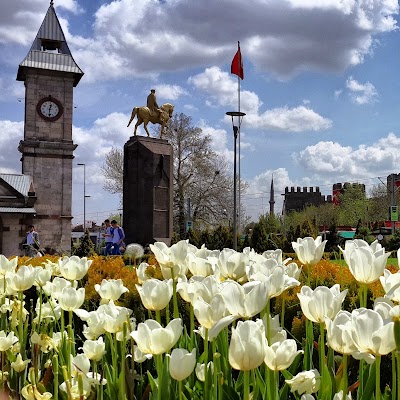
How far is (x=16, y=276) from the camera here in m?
2.82

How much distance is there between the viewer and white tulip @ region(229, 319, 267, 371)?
4.92ft

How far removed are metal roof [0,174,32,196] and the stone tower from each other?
4.56 feet

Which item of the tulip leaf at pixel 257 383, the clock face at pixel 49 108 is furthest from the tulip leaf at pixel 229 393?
the clock face at pixel 49 108

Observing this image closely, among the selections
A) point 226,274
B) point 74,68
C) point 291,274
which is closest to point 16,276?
point 226,274

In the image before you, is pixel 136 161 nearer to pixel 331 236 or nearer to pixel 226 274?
pixel 331 236

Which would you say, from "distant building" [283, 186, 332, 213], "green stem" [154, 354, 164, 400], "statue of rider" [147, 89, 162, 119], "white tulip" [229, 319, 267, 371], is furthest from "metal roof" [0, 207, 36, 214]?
"distant building" [283, 186, 332, 213]

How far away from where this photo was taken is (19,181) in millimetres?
40500

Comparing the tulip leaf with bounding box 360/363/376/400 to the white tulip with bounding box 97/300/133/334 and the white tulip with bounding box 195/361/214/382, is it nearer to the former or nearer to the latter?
the white tulip with bounding box 195/361/214/382

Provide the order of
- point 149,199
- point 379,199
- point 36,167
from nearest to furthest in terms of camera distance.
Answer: point 149,199
point 36,167
point 379,199

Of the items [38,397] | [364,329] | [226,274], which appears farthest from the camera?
[226,274]

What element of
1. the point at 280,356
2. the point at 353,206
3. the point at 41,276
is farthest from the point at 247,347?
the point at 353,206

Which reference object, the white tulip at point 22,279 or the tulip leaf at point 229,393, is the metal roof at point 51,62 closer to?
the white tulip at point 22,279

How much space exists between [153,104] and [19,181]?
62.5 feet

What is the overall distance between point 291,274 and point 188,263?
44cm
